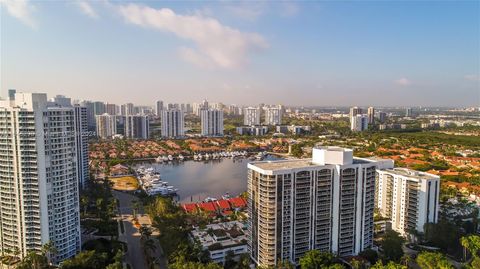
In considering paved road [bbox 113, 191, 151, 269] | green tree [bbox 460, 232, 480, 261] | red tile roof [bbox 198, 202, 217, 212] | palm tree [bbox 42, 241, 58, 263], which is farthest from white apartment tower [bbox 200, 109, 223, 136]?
green tree [bbox 460, 232, 480, 261]

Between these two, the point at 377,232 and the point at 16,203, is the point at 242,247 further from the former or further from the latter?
the point at 16,203

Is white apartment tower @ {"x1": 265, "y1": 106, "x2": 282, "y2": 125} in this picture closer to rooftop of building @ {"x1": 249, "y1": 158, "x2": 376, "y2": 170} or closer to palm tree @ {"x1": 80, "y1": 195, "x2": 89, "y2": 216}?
palm tree @ {"x1": 80, "y1": 195, "x2": 89, "y2": 216}

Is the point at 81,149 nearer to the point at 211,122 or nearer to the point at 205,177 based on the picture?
the point at 205,177

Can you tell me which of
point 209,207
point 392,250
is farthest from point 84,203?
point 392,250

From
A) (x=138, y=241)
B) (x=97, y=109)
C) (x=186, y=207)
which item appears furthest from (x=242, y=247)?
(x=97, y=109)

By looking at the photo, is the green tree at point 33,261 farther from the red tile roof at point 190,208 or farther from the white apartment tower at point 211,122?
the white apartment tower at point 211,122
